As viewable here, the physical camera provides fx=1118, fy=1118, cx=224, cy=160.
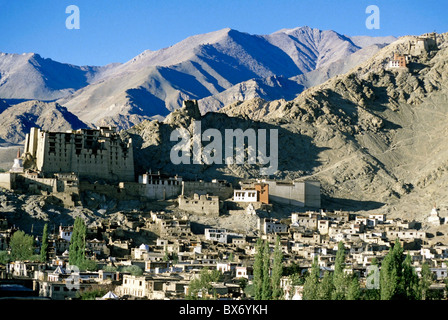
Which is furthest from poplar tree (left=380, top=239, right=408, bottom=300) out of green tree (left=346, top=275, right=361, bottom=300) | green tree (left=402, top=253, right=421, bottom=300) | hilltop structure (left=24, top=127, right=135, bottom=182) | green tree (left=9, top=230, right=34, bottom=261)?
hilltop structure (left=24, top=127, right=135, bottom=182)

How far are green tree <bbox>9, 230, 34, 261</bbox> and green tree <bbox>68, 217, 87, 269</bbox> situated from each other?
8.76ft

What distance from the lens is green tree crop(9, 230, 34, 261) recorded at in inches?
2527

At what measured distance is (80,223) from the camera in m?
67.1

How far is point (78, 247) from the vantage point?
63.8 meters

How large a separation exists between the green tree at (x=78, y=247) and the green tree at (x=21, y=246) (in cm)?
267

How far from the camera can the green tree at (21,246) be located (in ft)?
211

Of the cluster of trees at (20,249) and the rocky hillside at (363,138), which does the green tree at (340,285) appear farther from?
the rocky hillside at (363,138)

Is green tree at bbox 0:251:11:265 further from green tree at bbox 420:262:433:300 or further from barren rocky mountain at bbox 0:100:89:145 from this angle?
barren rocky mountain at bbox 0:100:89:145

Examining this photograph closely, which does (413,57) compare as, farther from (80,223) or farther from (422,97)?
(80,223)

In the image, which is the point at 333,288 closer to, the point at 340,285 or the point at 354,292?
the point at 340,285

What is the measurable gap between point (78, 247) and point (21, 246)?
13.0 feet
